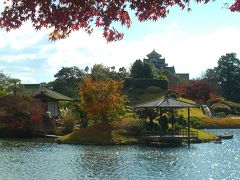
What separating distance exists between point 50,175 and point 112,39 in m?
13.7

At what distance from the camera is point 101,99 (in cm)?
3981

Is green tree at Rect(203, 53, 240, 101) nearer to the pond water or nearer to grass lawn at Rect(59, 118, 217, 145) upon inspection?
grass lawn at Rect(59, 118, 217, 145)

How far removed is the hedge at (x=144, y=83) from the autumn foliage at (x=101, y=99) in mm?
40493

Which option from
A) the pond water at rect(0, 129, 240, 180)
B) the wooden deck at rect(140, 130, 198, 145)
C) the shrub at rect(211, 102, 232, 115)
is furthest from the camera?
the shrub at rect(211, 102, 232, 115)

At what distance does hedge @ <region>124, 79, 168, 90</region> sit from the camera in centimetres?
8125

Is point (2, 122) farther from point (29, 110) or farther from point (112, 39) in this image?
point (112, 39)

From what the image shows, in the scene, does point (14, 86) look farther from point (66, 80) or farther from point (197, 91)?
point (197, 91)

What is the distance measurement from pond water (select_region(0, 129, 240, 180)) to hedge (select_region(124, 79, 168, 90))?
49704 mm

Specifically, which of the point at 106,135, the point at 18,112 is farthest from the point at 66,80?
the point at 106,135

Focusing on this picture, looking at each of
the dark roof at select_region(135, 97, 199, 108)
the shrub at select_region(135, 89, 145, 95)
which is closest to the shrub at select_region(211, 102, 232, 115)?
the shrub at select_region(135, 89, 145, 95)

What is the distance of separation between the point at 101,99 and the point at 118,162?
17339mm

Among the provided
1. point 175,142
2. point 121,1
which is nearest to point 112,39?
point 121,1

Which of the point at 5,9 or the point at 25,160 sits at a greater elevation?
the point at 5,9

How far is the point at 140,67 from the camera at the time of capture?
8588cm
